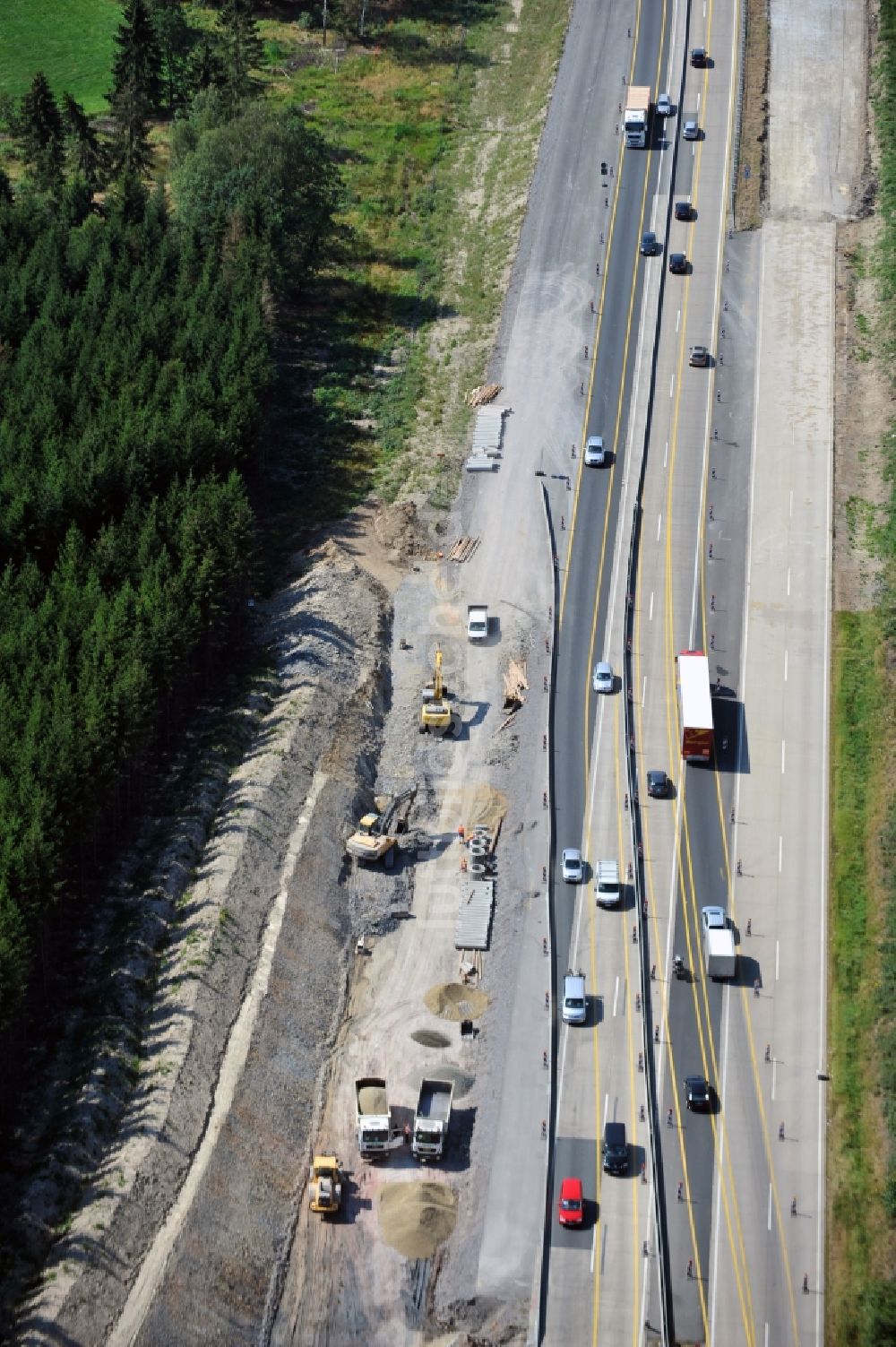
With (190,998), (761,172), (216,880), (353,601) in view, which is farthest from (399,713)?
(761,172)

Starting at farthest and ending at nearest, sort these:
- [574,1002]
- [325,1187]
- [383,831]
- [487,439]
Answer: [487,439] → [383,831] → [574,1002] → [325,1187]

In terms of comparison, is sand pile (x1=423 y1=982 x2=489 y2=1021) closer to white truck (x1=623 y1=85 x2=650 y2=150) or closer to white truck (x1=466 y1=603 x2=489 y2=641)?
white truck (x1=466 y1=603 x2=489 y2=641)

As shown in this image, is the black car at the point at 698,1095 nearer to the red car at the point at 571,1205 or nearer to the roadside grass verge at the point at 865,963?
the roadside grass verge at the point at 865,963

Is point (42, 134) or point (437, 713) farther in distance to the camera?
point (42, 134)

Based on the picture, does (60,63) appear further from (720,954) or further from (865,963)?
(865,963)

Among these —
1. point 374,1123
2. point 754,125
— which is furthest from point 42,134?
point 374,1123

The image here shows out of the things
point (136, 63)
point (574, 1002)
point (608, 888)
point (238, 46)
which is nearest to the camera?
point (574, 1002)

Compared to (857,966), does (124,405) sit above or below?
above
